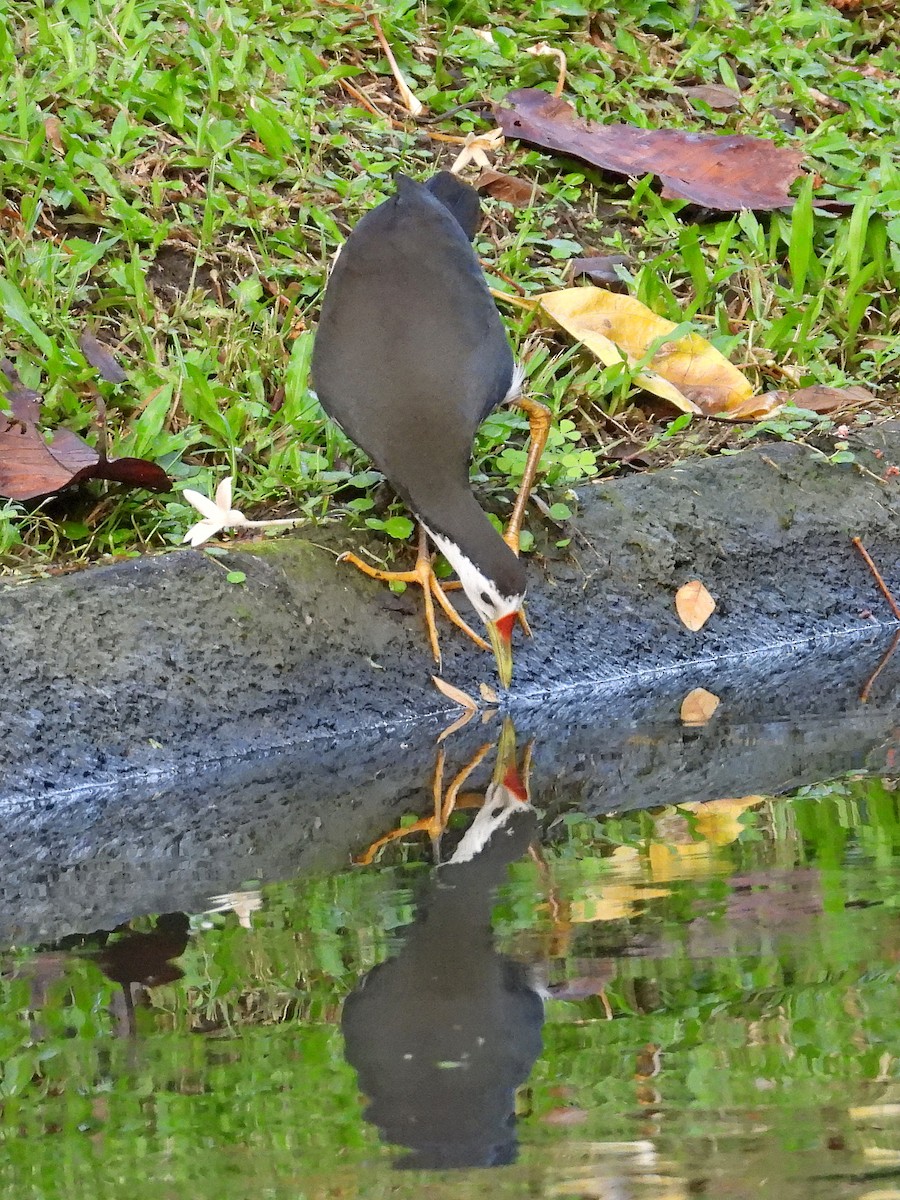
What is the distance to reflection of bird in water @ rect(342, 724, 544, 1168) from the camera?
1737 millimetres

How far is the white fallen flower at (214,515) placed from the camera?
14.1 ft

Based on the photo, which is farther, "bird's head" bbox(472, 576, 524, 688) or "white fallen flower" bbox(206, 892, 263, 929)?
"bird's head" bbox(472, 576, 524, 688)

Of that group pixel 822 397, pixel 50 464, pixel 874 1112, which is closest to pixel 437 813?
pixel 50 464

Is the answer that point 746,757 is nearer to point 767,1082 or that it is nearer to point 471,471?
point 471,471

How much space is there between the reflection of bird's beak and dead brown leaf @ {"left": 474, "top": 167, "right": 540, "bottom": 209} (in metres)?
2.36

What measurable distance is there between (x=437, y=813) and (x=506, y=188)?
340cm

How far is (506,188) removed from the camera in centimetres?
611

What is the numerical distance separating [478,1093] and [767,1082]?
33 cm

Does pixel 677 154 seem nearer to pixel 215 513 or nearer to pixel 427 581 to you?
pixel 427 581

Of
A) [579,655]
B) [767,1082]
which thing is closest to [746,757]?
[579,655]

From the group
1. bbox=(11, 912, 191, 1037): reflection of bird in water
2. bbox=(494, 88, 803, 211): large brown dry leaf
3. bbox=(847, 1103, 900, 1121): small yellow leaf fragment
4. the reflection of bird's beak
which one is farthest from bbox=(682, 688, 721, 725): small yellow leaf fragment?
bbox=(847, 1103, 900, 1121): small yellow leaf fragment

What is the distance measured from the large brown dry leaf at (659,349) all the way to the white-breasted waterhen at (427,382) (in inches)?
29.2

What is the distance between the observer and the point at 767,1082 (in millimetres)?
1745

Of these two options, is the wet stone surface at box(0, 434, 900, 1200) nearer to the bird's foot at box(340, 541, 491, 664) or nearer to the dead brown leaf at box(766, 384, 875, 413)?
the bird's foot at box(340, 541, 491, 664)
